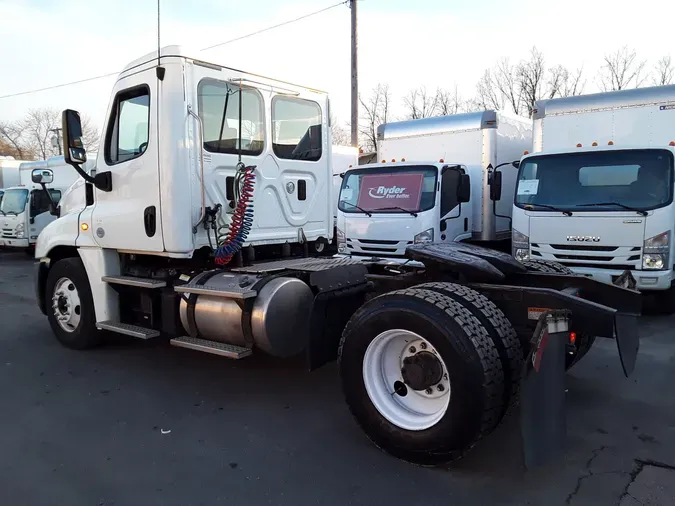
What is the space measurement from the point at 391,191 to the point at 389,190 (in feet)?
0.13

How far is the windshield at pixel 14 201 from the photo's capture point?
16.6 meters

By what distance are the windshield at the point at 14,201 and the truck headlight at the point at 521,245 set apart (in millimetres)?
14769

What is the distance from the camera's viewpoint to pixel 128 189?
5262 millimetres

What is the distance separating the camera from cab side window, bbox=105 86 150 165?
5086 mm

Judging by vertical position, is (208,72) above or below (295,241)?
above

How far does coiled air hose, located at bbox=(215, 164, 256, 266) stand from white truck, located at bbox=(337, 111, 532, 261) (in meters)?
4.11

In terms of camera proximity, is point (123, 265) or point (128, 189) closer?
point (128, 189)

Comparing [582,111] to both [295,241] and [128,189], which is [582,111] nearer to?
[295,241]

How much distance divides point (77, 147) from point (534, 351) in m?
4.45

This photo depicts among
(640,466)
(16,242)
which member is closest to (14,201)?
(16,242)

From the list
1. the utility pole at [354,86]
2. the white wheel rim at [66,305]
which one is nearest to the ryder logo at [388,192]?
the white wheel rim at [66,305]

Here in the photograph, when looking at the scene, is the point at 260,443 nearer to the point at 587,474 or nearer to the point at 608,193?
the point at 587,474

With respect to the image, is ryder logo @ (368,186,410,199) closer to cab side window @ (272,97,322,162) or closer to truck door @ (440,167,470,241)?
truck door @ (440,167,470,241)

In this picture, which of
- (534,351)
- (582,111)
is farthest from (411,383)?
(582,111)
